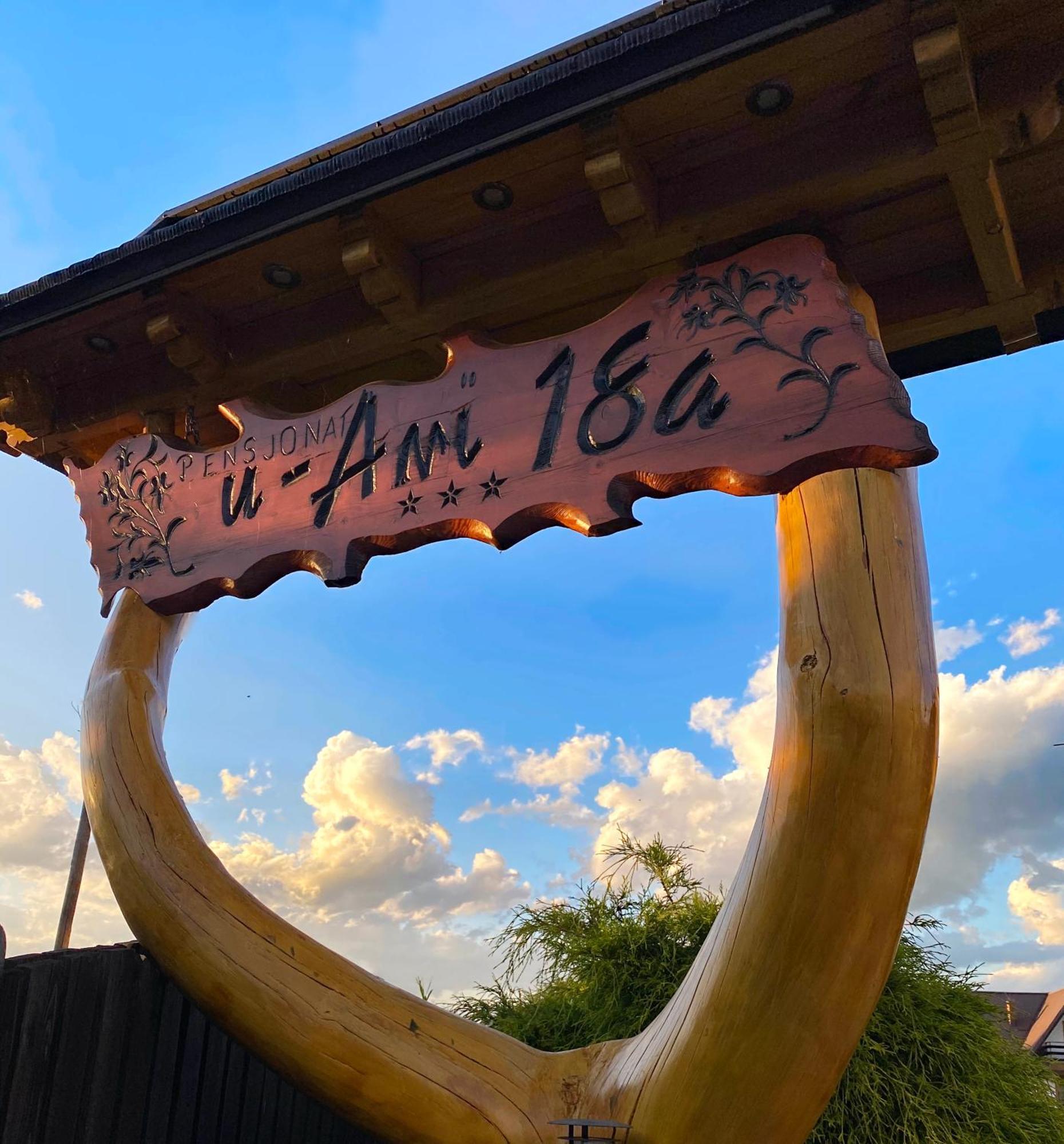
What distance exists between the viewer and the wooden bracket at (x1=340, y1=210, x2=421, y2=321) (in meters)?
2.75

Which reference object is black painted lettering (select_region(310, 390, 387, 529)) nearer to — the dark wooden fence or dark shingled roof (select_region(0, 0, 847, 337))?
dark shingled roof (select_region(0, 0, 847, 337))

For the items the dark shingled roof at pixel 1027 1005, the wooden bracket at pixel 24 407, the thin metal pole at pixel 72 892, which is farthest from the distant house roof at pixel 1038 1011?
the wooden bracket at pixel 24 407

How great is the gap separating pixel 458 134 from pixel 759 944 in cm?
219

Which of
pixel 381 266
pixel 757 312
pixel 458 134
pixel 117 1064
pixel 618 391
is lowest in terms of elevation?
pixel 117 1064

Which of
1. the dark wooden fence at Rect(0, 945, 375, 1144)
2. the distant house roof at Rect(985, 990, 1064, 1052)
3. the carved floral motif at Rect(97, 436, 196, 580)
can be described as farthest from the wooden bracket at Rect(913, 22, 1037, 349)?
the distant house roof at Rect(985, 990, 1064, 1052)

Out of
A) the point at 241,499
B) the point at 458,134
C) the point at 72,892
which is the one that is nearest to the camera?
the point at 458,134

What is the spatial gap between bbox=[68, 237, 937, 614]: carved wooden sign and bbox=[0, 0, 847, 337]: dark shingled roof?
49cm

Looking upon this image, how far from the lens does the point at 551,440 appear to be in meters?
2.42

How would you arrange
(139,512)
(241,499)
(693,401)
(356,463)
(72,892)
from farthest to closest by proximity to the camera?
(72,892) → (139,512) → (241,499) → (356,463) → (693,401)

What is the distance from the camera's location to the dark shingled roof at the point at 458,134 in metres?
2.22

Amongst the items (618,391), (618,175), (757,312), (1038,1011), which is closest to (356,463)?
(618,391)

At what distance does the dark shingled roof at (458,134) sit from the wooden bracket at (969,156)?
0.73 ft

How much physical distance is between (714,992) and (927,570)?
115 centimetres

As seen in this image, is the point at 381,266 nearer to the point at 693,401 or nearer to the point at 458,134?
the point at 458,134
